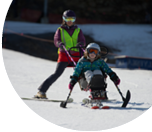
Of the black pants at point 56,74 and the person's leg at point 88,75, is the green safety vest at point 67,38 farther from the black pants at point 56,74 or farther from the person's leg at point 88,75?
the person's leg at point 88,75

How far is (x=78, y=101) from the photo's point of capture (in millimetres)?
5270

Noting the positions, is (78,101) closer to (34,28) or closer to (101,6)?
(34,28)

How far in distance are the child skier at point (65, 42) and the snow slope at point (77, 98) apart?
0.45 m

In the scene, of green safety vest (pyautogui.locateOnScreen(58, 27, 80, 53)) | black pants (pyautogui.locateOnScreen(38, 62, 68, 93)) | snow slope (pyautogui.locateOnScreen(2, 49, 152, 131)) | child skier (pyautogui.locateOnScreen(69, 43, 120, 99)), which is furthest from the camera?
green safety vest (pyautogui.locateOnScreen(58, 27, 80, 53))

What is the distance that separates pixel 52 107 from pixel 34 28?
13.3 meters

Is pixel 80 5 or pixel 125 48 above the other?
pixel 80 5

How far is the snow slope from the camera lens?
12.9 feet

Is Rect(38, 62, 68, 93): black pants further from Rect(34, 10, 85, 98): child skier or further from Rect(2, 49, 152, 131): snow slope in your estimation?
Rect(2, 49, 152, 131): snow slope

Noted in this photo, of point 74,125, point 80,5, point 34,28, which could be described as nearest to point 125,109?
point 74,125

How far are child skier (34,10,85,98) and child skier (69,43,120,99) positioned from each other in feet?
1.94

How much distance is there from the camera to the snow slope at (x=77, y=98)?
394 cm

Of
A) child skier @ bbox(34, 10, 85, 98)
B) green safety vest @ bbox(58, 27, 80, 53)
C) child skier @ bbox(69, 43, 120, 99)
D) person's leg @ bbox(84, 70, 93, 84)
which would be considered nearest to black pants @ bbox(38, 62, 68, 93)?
child skier @ bbox(34, 10, 85, 98)

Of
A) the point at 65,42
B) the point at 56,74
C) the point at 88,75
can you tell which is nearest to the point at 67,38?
the point at 65,42

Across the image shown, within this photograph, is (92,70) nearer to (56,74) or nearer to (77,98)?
(56,74)
